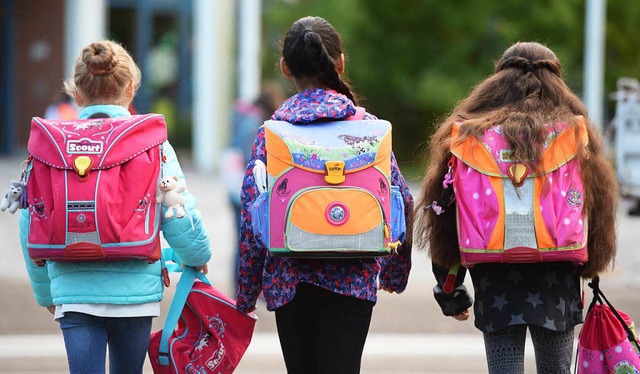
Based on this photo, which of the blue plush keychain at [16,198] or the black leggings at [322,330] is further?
the blue plush keychain at [16,198]

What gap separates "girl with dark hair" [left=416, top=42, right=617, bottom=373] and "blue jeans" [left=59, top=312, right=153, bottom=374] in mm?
1202

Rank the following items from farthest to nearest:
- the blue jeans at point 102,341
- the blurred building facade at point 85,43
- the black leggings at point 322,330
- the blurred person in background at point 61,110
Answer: the blurred building facade at point 85,43 → the blurred person in background at point 61,110 → the blue jeans at point 102,341 → the black leggings at point 322,330

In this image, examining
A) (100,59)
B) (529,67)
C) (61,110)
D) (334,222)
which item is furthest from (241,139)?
(334,222)

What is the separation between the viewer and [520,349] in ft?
15.6

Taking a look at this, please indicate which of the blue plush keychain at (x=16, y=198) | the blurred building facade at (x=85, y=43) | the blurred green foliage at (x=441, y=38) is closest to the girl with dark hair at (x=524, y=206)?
the blue plush keychain at (x=16, y=198)

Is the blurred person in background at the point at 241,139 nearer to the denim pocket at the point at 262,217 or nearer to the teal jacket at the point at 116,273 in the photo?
the teal jacket at the point at 116,273

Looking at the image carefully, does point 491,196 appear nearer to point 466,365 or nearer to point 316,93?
point 316,93

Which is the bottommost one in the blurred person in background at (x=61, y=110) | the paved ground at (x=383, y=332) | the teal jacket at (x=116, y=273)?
the paved ground at (x=383, y=332)

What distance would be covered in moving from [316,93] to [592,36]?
17.2 m

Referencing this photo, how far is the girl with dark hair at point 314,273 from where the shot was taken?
4441 millimetres

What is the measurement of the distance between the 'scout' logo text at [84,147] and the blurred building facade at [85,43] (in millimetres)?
18723

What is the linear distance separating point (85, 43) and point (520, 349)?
19.3 m

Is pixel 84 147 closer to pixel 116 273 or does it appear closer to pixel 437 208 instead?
pixel 116 273

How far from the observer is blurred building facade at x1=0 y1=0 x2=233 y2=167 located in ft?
86.6
